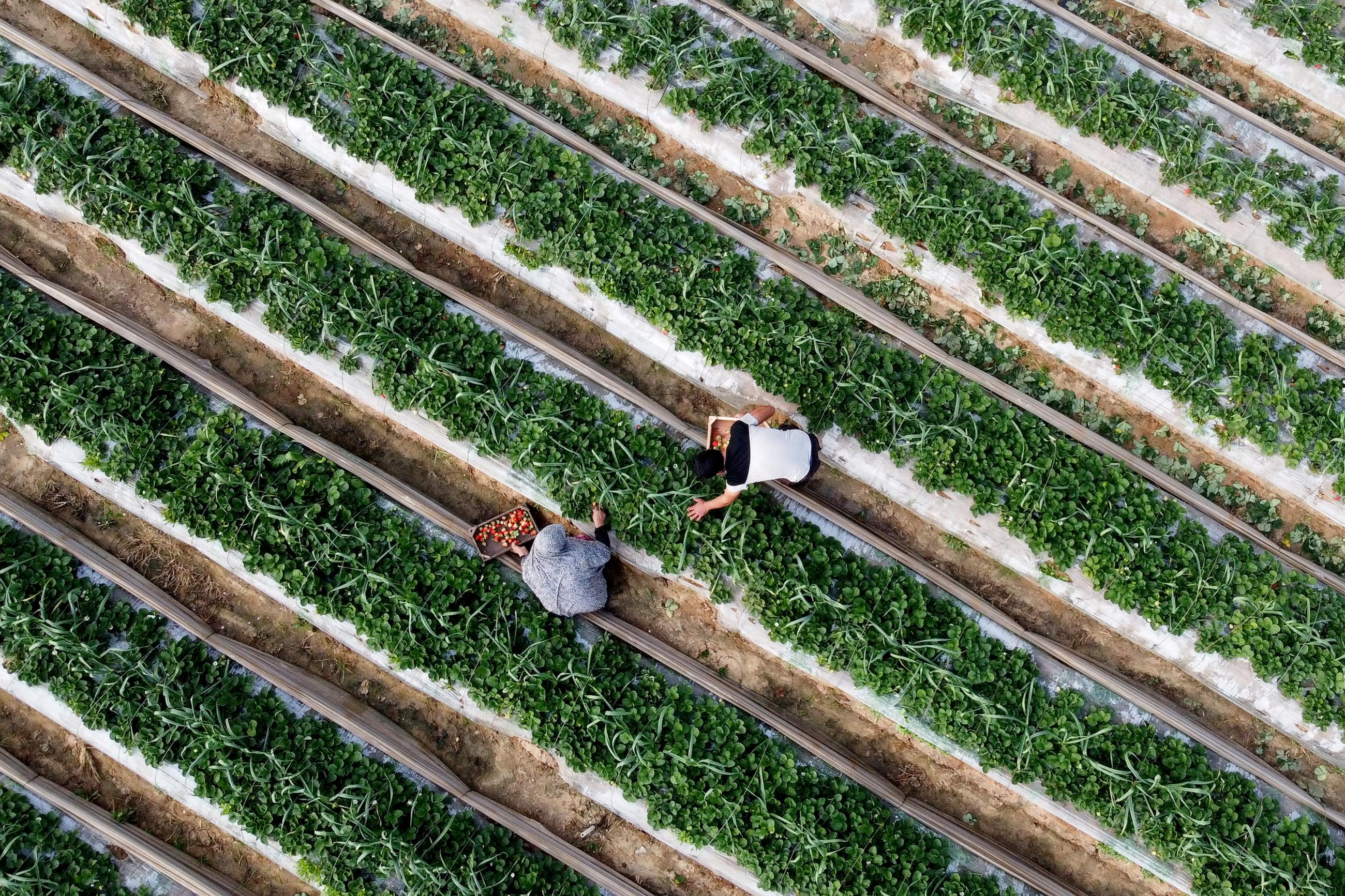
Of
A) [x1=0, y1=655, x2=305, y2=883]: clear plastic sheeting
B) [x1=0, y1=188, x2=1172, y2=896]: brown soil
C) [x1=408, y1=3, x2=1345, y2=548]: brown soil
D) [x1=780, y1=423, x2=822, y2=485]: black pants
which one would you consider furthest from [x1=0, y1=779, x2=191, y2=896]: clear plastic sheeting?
[x1=408, y1=3, x2=1345, y2=548]: brown soil

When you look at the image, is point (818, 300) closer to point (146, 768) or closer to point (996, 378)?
point (996, 378)

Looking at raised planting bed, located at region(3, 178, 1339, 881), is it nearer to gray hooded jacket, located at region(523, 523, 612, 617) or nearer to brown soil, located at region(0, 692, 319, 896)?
gray hooded jacket, located at region(523, 523, 612, 617)

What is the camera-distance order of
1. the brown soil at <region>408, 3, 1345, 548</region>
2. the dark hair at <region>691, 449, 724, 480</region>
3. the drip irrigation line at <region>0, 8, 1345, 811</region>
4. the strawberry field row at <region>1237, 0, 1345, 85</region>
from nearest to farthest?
the dark hair at <region>691, 449, 724, 480</region> → the drip irrigation line at <region>0, 8, 1345, 811</region> → the strawberry field row at <region>1237, 0, 1345, 85</region> → the brown soil at <region>408, 3, 1345, 548</region>

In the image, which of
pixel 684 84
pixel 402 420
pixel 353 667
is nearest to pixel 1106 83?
pixel 684 84

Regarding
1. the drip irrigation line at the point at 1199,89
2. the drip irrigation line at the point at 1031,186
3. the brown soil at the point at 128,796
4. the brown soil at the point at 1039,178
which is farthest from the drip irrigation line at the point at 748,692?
the drip irrigation line at the point at 1199,89

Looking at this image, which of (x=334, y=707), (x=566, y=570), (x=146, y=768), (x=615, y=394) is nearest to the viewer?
(x=566, y=570)

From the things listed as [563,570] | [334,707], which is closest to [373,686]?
[334,707]
